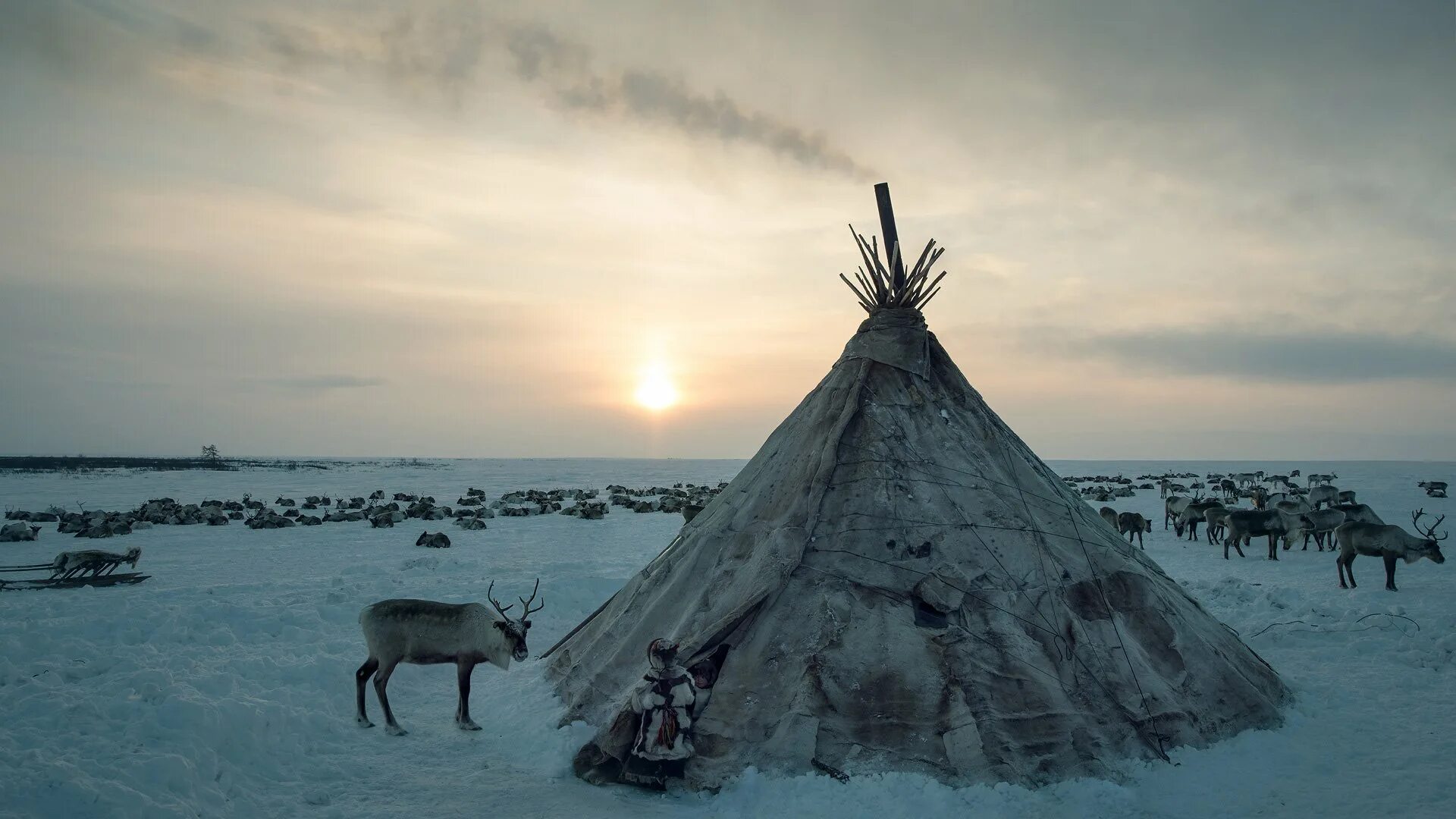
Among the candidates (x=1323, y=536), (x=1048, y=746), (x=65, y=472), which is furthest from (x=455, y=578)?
(x=65, y=472)

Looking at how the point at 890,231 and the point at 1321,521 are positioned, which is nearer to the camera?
the point at 890,231

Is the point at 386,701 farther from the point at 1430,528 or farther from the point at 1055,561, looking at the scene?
the point at 1430,528

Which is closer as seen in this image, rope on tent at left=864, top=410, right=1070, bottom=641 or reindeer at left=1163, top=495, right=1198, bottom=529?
rope on tent at left=864, top=410, right=1070, bottom=641

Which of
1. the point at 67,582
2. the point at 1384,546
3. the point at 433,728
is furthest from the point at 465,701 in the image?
the point at 1384,546

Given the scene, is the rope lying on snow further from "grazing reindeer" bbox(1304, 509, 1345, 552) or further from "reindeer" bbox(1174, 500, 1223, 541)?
"reindeer" bbox(1174, 500, 1223, 541)

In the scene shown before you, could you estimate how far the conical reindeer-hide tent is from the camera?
7023 mm

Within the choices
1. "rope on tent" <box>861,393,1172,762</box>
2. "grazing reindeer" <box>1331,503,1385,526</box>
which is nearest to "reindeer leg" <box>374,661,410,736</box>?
"rope on tent" <box>861,393,1172,762</box>

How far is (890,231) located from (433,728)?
29.7ft

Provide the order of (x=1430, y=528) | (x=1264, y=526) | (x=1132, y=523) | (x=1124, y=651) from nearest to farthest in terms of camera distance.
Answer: (x=1124, y=651), (x=1264, y=526), (x=1430, y=528), (x=1132, y=523)

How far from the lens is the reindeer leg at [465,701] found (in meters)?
8.84

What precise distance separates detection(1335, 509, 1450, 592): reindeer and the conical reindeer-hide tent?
989 centimetres

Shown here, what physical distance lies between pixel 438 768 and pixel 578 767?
4.99 ft

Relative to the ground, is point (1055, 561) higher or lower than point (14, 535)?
higher

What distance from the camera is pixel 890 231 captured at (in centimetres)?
1095
